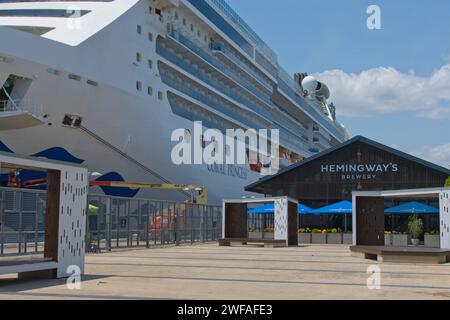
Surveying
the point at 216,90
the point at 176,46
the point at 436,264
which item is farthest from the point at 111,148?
the point at 436,264

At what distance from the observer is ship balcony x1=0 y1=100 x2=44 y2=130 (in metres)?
21.6

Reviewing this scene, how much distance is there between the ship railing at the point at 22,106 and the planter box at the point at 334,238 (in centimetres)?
1540

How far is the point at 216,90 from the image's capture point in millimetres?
38344

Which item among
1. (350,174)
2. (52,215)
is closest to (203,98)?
(350,174)

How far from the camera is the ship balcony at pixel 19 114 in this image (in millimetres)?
21578

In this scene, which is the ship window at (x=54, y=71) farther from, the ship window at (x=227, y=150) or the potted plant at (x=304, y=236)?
the ship window at (x=227, y=150)

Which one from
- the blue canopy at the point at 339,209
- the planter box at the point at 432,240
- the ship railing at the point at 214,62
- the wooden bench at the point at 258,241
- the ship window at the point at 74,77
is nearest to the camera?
the ship window at the point at 74,77

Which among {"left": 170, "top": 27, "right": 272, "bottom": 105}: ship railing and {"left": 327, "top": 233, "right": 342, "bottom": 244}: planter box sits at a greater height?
{"left": 170, "top": 27, "right": 272, "bottom": 105}: ship railing

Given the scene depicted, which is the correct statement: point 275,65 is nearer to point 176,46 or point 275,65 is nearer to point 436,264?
point 176,46

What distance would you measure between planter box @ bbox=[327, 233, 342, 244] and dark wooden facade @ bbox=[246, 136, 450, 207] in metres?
5.29

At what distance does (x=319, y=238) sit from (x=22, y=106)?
628 inches

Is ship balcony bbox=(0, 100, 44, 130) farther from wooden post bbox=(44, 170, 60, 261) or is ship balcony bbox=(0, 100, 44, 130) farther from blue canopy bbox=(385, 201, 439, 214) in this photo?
blue canopy bbox=(385, 201, 439, 214)

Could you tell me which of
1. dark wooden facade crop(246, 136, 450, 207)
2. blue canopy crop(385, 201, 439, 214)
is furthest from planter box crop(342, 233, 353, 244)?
dark wooden facade crop(246, 136, 450, 207)

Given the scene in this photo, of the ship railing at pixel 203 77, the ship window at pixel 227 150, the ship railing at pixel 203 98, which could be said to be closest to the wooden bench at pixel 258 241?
the ship railing at pixel 203 98
